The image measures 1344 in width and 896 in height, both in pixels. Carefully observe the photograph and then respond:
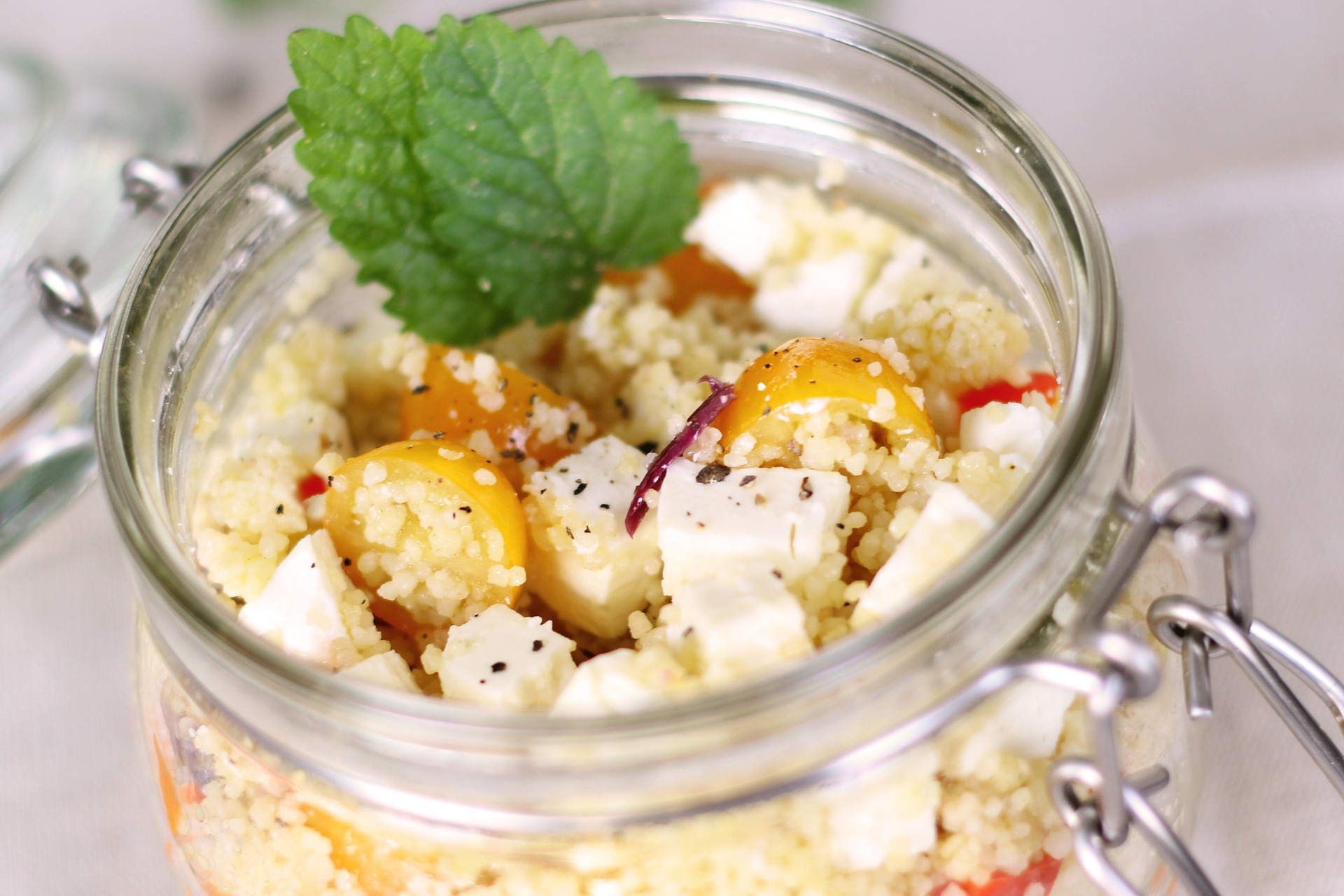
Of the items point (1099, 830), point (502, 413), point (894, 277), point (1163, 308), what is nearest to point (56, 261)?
point (502, 413)

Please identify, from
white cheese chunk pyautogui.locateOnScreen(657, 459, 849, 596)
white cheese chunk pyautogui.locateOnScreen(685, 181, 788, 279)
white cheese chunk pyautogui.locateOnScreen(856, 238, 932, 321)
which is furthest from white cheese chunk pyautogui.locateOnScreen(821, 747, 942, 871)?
white cheese chunk pyautogui.locateOnScreen(685, 181, 788, 279)

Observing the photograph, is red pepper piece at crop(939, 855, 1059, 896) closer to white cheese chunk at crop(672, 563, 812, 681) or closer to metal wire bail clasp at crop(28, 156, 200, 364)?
white cheese chunk at crop(672, 563, 812, 681)

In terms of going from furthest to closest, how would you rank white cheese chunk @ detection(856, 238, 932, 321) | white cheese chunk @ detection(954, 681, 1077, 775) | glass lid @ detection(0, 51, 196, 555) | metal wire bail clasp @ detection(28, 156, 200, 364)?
glass lid @ detection(0, 51, 196, 555) → metal wire bail clasp @ detection(28, 156, 200, 364) → white cheese chunk @ detection(856, 238, 932, 321) → white cheese chunk @ detection(954, 681, 1077, 775)

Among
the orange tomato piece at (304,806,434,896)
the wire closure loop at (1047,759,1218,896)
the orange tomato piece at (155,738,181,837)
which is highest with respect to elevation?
the wire closure loop at (1047,759,1218,896)

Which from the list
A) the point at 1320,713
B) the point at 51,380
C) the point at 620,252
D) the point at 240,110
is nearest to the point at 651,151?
the point at 620,252

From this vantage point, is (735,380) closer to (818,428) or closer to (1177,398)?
(818,428)

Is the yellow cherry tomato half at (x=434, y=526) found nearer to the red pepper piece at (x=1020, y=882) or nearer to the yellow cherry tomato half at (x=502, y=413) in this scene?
the yellow cherry tomato half at (x=502, y=413)

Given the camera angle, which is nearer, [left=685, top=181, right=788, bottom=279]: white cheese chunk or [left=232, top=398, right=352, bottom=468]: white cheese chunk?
[left=232, top=398, right=352, bottom=468]: white cheese chunk
